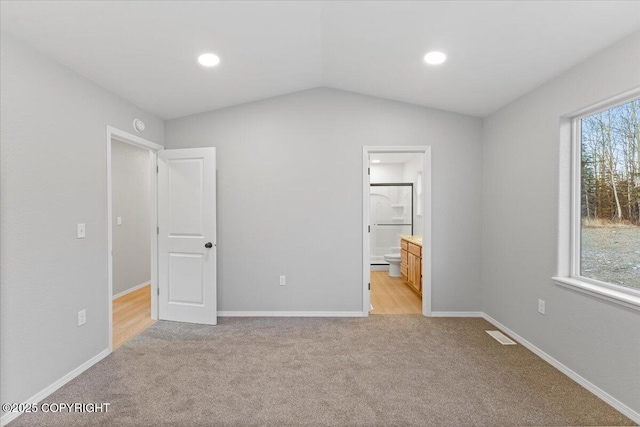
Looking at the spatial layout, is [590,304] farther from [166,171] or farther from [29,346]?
[166,171]

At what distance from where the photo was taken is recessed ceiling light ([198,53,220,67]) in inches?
100

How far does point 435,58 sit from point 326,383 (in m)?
2.71

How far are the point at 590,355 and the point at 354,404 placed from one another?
5.57 feet

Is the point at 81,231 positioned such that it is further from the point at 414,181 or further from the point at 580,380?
the point at 414,181

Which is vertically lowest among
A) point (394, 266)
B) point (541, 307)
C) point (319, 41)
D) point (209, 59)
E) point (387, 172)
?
point (394, 266)

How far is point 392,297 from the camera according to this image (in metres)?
4.42

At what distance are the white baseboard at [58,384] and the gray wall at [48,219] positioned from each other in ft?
0.13

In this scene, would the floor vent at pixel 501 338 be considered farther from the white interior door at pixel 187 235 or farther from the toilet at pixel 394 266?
the white interior door at pixel 187 235

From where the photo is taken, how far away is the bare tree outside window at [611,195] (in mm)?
2033

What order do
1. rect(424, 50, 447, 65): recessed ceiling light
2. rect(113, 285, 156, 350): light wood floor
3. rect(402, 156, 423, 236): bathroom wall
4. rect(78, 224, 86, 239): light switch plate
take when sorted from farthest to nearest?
rect(402, 156, 423, 236): bathroom wall, rect(113, 285, 156, 350): light wood floor, rect(424, 50, 447, 65): recessed ceiling light, rect(78, 224, 86, 239): light switch plate

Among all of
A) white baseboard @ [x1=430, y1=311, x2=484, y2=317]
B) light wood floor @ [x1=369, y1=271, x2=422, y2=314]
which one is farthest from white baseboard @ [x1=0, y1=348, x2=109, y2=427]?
white baseboard @ [x1=430, y1=311, x2=484, y2=317]

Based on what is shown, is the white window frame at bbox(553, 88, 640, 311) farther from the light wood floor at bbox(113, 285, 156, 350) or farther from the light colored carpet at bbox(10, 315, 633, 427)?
the light wood floor at bbox(113, 285, 156, 350)

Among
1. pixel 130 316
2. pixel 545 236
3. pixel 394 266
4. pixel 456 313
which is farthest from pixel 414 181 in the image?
pixel 130 316

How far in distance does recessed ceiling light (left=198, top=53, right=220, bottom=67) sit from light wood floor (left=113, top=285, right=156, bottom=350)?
2.68m
